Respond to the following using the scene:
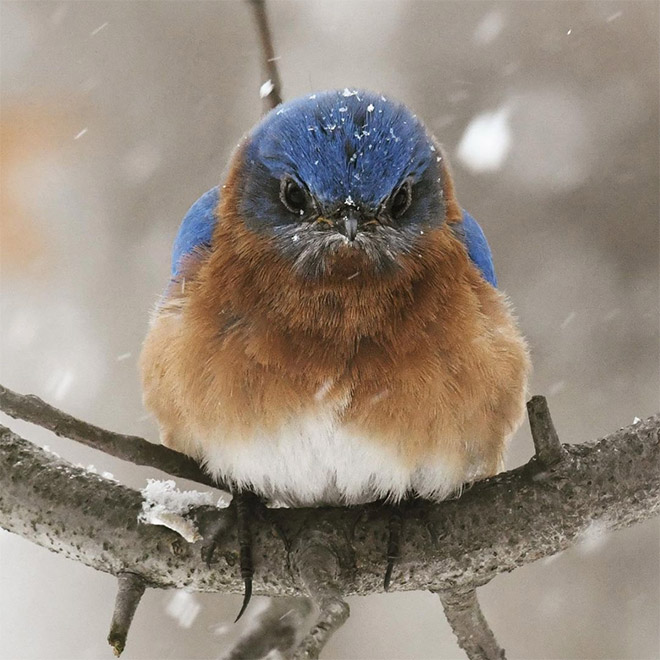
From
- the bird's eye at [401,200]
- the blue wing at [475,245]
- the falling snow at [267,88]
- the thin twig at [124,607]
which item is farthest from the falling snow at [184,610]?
the falling snow at [267,88]

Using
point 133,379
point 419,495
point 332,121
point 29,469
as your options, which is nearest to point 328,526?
point 419,495

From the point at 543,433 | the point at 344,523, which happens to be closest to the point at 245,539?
the point at 344,523

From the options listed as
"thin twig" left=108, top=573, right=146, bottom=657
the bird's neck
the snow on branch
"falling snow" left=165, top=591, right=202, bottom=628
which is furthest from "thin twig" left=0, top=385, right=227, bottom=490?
"falling snow" left=165, top=591, right=202, bottom=628

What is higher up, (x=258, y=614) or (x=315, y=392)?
(x=315, y=392)

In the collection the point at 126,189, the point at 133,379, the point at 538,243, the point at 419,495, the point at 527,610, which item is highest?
the point at 126,189

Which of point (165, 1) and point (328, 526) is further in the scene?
point (165, 1)

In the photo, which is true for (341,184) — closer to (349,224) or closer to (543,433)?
(349,224)

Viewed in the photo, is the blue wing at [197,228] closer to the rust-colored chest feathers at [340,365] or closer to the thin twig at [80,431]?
the rust-colored chest feathers at [340,365]

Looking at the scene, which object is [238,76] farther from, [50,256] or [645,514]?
[645,514]
